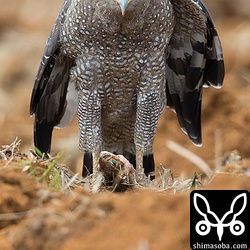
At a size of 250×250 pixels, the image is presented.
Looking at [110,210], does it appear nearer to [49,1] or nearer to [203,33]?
[203,33]

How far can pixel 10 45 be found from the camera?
12.2 metres

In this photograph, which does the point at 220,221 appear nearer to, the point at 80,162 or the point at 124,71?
the point at 124,71

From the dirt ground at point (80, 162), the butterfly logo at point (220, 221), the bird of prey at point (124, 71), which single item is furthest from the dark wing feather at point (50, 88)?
the butterfly logo at point (220, 221)

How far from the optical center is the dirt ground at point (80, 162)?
4105 mm

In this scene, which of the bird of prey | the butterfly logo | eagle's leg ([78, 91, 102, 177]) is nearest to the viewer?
the butterfly logo

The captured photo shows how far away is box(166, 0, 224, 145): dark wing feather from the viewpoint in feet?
23.7

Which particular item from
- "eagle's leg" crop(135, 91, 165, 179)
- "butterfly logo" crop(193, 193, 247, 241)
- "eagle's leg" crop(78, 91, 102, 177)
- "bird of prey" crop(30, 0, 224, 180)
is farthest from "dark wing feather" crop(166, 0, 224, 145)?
"butterfly logo" crop(193, 193, 247, 241)

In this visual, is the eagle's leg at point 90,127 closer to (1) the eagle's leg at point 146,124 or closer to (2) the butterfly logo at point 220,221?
(1) the eagle's leg at point 146,124

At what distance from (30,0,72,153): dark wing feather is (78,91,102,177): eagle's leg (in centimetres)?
38

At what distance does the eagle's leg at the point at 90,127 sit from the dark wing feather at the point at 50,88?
384 millimetres

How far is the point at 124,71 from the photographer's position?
695 cm

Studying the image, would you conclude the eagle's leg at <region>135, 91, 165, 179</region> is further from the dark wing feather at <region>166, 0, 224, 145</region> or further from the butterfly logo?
the butterfly logo

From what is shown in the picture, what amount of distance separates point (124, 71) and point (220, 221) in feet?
10.1

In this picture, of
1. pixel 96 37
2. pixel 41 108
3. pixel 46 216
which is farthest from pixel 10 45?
pixel 46 216
